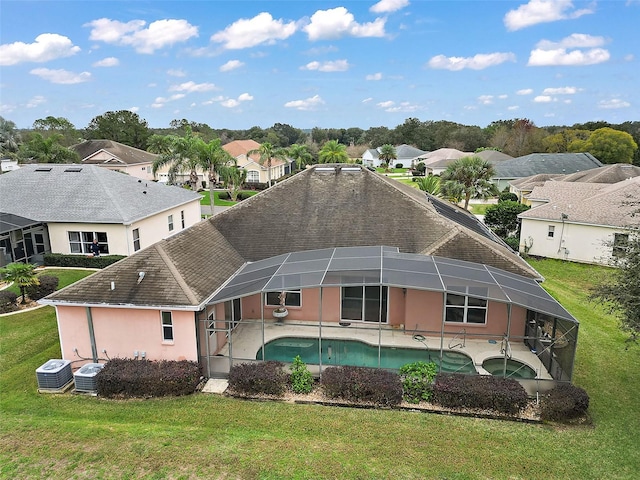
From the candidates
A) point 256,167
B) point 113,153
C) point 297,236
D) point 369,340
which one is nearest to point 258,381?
point 369,340

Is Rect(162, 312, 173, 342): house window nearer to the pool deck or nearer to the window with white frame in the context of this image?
the pool deck

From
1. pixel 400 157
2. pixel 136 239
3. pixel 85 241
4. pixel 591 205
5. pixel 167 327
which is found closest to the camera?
pixel 167 327

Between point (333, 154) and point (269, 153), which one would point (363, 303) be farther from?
point (269, 153)

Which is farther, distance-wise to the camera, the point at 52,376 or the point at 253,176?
the point at 253,176

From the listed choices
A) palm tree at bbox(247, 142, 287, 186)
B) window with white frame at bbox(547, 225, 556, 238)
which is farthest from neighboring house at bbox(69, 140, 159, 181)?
window with white frame at bbox(547, 225, 556, 238)

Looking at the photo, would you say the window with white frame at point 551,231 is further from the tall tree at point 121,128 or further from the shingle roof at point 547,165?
the tall tree at point 121,128

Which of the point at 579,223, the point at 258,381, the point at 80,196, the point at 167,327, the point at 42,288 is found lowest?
the point at 258,381

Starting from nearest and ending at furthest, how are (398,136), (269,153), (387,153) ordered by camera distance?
(269,153) < (387,153) < (398,136)
